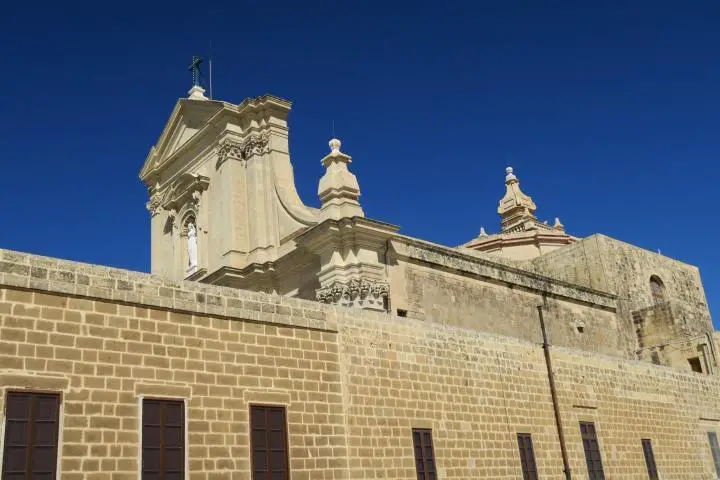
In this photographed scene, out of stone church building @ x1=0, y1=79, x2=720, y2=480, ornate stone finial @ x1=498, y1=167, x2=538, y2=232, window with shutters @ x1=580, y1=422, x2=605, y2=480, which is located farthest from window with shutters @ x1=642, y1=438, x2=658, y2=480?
ornate stone finial @ x1=498, y1=167, x2=538, y2=232

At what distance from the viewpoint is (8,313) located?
25.4 ft

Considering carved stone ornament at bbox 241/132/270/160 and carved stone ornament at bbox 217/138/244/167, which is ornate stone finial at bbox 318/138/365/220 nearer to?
carved stone ornament at bbox 241/132/270/160

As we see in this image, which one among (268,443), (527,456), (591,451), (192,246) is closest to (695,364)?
(591,451)

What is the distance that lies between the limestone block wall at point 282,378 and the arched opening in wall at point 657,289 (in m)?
12.1

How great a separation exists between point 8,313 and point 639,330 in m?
21.8

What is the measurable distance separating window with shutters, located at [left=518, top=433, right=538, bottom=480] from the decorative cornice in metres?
5.04

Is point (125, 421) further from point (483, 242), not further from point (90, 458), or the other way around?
point (483, 242)

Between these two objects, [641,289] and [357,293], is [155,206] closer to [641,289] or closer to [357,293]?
[357,293]

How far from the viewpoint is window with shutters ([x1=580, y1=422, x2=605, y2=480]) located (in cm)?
1488

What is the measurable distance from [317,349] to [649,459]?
9.69 metres

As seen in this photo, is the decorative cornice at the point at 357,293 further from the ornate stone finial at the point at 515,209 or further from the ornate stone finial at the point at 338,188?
the ornate stone finial at the point at 515,209

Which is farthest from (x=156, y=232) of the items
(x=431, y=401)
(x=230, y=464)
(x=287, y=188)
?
(x=230, y=464)

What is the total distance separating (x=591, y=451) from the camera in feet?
49.6

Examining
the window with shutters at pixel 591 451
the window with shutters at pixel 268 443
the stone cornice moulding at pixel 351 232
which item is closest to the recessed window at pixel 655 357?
the window with shutters at pixel 591 451
